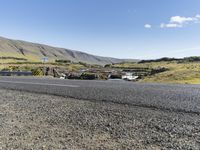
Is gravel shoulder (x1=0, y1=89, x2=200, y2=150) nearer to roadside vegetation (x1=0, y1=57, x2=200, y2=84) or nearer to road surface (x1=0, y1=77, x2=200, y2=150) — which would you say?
road surface (x1=0, y1=77, x2=200, y2=150)

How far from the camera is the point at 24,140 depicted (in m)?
7.08

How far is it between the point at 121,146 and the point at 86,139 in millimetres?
1073

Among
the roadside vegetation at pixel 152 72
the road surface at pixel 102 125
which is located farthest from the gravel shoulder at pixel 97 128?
the roadside vegetation at pixel 152 72

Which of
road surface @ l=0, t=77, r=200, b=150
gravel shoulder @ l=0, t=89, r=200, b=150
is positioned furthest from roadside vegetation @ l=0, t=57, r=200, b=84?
gravel shoulder @ l=0, t=89, r=200, b=150

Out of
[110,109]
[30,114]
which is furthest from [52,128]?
[110,109]

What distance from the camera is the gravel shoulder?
6.62 m

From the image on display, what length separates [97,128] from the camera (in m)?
8.20

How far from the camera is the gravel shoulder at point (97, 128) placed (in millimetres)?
6625

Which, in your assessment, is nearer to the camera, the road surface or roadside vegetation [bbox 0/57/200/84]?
the road surface

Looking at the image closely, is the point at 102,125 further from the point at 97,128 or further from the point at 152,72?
the point at 152,72

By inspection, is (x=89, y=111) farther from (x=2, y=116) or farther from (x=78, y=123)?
(x=2, y=116)

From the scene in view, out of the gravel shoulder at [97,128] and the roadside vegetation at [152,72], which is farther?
the roadside vegetation at [152,72]

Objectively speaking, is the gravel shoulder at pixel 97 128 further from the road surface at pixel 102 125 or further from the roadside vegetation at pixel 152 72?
the roadside vegetation at pixel 152 72

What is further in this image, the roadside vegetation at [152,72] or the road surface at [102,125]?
the roadside vegetation at [152,72]
